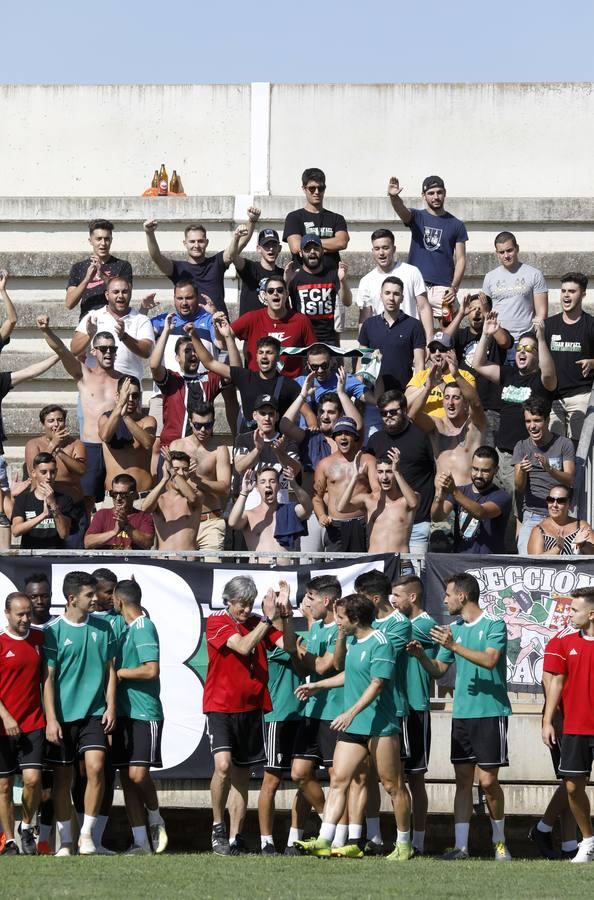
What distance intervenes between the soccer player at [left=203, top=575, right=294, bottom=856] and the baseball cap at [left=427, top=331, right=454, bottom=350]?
3.74m

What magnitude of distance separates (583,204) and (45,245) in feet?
20.6

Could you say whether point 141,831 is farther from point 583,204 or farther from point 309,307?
point 583,204

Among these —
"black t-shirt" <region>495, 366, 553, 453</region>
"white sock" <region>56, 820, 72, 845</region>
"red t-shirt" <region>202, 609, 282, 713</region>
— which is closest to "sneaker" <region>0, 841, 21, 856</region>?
"white sock" <region>56, 820, 72, 845</region>

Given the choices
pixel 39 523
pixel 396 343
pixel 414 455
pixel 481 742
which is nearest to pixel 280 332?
pixel 396 343

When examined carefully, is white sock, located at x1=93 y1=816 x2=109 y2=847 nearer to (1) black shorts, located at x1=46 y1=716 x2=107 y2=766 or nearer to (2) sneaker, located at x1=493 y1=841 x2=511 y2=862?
(1) black shorts, located at x1=46 y1=716 x2=107 y2=766

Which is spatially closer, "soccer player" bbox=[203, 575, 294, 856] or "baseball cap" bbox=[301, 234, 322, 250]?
"soccer player" bbox=[203, 575, 294, 856]

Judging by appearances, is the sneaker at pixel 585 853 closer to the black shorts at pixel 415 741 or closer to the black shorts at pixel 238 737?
the black shorts at pixel 415 741

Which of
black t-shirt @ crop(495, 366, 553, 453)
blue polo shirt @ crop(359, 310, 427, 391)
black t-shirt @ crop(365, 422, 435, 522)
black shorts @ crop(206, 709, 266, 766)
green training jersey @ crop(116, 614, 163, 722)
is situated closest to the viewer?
black shorts @ crop(206, 709, 266, 766)

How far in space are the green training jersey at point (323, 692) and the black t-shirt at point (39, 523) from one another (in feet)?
7.98

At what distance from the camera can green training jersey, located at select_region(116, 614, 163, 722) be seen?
34.0 feet

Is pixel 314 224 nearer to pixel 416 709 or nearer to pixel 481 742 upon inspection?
pixel 416 709

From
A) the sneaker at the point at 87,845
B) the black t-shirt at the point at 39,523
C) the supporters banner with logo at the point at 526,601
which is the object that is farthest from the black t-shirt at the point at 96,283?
the sneaker at the point at 87,845

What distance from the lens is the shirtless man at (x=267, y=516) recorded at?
12.0 m

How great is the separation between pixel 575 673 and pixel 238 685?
2.13m
